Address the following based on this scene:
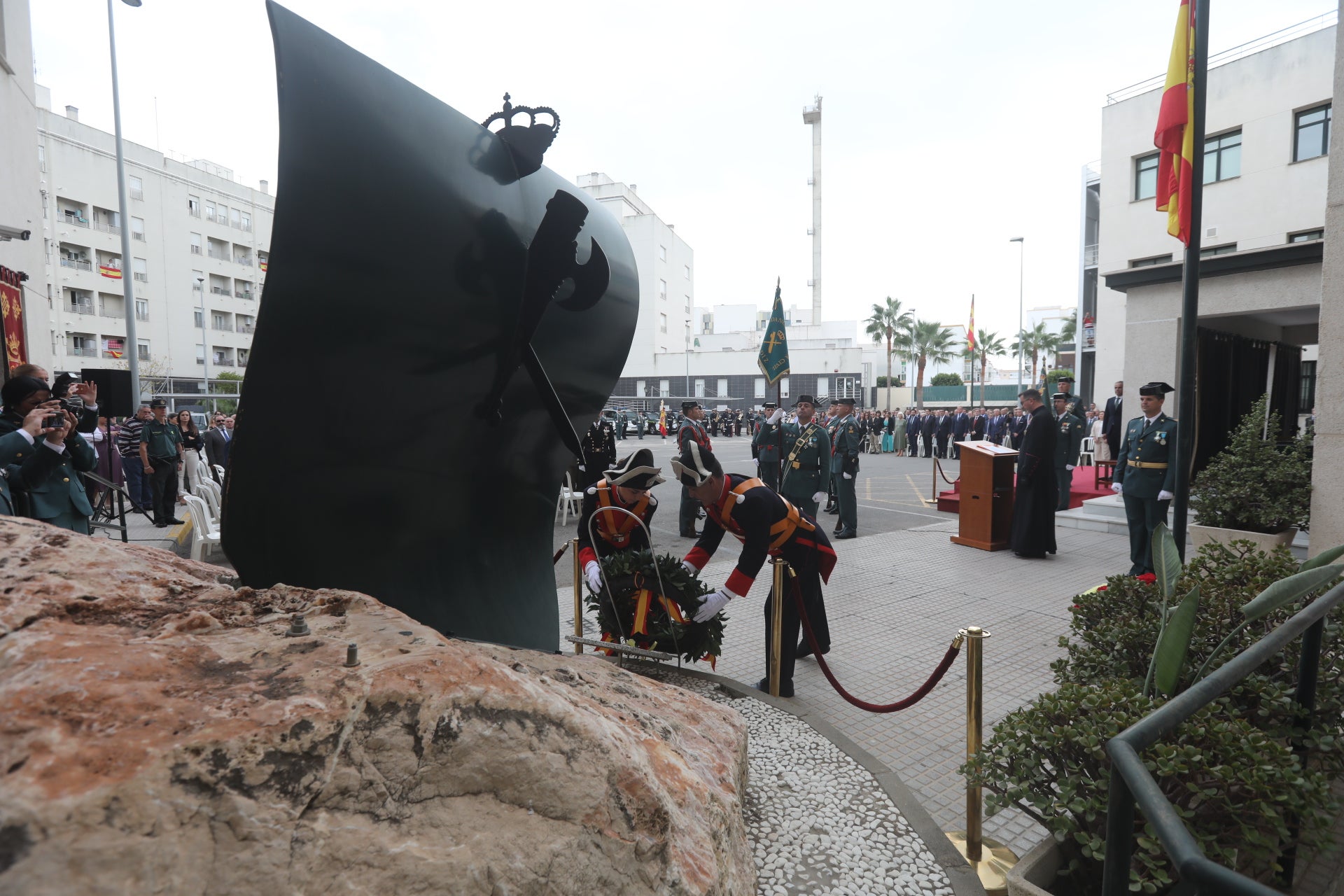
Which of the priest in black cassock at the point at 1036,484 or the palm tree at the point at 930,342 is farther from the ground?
the palm tree at the point at 930,342

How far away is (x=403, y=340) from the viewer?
6.90ft

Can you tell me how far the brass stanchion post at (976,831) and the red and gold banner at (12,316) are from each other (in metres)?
10.2

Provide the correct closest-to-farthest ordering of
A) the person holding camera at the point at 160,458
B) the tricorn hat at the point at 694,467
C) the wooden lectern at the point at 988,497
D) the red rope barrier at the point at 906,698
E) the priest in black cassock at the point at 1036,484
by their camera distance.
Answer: the red rope barrier at the point at 906,698 → the tricorn hat at the point at 694,467 → the priest in black cassock at the point at 1036,484 → the wooden lectern at the point at 988,497 → the person holding camera at the point at 160,458

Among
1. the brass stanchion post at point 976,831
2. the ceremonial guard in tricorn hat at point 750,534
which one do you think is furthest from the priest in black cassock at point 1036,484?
the brass stanchion post at point 976,831

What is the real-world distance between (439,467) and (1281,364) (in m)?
16.2

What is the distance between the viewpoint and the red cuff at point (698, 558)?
4.39 meters

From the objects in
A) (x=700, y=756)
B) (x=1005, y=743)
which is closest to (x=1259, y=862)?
(x=1005, y=743)

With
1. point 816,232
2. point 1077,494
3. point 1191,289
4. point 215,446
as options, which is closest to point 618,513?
point 1191,289

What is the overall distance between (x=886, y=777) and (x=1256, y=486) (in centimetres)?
628

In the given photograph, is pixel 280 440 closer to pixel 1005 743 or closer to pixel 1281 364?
pixel 1005 743

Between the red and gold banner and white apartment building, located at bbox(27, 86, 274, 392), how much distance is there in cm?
3038

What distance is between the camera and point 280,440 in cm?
194

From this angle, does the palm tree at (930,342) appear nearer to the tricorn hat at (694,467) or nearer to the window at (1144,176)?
the window at (1144,176)

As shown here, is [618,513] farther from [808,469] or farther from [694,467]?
[808,469]
